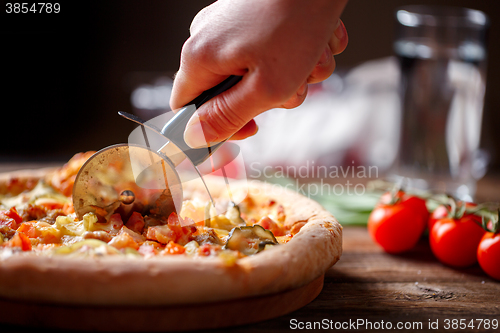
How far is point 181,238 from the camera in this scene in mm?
1997

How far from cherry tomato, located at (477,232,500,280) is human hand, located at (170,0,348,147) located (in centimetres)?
146

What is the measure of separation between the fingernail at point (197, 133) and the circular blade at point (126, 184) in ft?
0.73

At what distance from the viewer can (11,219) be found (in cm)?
213

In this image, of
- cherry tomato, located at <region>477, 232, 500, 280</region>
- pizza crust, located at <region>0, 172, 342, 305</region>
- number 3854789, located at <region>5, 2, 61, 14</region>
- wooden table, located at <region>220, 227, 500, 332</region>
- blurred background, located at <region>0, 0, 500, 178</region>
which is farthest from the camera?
blurred background, located at <region>0, 0, 500, 178</region>

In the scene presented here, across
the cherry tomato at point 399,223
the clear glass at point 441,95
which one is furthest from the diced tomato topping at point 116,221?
the clear glass at point 441,95

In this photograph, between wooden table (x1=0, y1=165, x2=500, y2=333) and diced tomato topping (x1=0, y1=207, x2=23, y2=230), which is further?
diced tomato topping (x1=0, y1=207, x2=23, y2=230)

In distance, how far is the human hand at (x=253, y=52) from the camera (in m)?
1.56

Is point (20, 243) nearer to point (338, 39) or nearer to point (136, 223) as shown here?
point (136, 223)

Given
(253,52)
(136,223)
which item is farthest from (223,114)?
(136,223)

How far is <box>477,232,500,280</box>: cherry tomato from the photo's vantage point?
2.25m

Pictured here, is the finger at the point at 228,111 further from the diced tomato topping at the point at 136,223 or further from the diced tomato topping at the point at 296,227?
the diced tomato topping at the point at 296,227

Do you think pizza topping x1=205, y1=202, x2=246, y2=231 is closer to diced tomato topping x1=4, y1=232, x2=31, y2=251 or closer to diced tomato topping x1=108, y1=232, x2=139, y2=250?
diced tomato topping x1=108, y1=232, x2=139, y2=250

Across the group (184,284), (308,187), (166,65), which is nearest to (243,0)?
(184,284)

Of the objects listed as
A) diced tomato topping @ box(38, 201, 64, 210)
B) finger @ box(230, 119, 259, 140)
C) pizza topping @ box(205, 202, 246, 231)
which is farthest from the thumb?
diced tomato topping @ box(38, 201, 64, 210)
